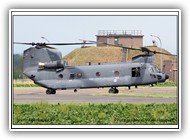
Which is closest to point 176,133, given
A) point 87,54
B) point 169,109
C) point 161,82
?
point 169,109

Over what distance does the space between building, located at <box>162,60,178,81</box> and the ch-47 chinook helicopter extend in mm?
227

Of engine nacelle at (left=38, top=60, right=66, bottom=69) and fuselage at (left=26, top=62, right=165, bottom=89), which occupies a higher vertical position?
engine nacelle at (left=38, top=60, right=66, bottom=69)

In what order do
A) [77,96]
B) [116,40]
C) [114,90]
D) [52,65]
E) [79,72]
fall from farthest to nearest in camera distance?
[79,72]
[52,65]
[114,90]
[77,96]
[116,40]

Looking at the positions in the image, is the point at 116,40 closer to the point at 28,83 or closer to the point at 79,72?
the point at 79,72

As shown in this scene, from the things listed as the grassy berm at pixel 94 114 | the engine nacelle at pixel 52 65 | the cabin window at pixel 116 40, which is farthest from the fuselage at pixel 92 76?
the grassy berm at pixel 94 114

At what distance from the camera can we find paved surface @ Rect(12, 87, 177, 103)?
62.7 feet

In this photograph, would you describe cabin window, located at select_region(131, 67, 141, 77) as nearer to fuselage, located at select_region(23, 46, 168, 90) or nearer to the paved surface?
fuselage, located at select_region(23, 46, 168, 90)

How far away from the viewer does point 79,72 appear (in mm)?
20969

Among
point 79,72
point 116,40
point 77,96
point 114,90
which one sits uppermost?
point 116,40

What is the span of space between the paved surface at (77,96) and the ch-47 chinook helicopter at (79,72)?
0.77 ft

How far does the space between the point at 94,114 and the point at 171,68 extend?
2.37 m

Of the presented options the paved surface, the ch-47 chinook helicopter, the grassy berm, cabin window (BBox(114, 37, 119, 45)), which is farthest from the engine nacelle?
cabin window (BBox(114, 37, 119, 45))

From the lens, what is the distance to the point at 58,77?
2098cm

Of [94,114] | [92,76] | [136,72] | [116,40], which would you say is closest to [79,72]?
[92,76]
